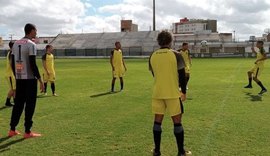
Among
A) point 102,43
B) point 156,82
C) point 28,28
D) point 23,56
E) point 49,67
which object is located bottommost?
point 49,67

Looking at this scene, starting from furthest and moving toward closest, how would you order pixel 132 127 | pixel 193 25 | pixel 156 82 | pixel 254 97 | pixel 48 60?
pixel 193 25, pixel 48 60, pixel 254 97, pixel 132 127, pixel 156 82

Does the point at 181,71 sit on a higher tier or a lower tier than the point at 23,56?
lower

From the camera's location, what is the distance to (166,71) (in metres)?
5.98

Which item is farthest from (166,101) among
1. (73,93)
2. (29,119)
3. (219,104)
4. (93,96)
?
(73,93)

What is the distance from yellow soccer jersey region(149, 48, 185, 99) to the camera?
5938 mm

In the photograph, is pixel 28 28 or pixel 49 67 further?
pixel 49 67

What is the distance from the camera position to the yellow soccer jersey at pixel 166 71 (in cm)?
594

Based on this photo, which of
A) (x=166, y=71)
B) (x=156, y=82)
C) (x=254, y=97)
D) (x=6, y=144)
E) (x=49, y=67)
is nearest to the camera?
(x=166, y=71)

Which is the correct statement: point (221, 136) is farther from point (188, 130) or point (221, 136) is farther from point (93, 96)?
point (93, 96)

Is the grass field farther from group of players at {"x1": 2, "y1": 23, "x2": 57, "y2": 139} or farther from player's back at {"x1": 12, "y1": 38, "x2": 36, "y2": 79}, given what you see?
player's back at {"x1": 12, "y1": 38, "x2": 36, "y2": 79}

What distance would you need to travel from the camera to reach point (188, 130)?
808 centimetres

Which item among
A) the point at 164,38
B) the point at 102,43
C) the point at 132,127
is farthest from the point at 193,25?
the point at 164,38

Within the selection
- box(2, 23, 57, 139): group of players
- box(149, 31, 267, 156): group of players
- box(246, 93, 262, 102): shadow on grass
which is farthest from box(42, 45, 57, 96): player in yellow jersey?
box(149, 31, 267, 156): group of players

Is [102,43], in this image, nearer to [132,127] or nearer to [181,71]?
[132,127]
